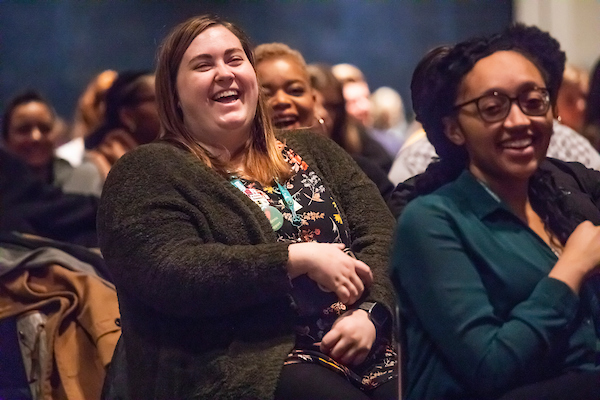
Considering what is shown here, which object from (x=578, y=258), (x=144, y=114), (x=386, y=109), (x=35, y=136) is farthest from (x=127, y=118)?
(x=386, y=109)

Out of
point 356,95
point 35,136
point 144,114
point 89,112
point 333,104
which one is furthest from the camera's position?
point 356,95

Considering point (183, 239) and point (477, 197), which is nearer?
point (477, 197)

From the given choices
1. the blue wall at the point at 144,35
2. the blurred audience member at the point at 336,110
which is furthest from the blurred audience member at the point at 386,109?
the blurred audience member at the point at 336,110

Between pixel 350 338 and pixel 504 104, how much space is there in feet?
1.96

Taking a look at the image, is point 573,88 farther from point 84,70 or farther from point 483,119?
point 84,70

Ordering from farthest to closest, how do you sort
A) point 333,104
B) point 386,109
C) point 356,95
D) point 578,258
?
point 386,109 → point 356,95 → point 333,104 → point 578,258

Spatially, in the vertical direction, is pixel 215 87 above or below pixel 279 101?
above

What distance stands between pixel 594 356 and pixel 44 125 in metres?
3.17

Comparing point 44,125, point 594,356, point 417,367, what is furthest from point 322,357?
point 44,125

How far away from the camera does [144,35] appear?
3.97 metres

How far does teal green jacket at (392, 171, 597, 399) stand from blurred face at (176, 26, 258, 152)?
625 mm

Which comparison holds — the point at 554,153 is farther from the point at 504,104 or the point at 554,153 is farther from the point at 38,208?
the point at 38,208

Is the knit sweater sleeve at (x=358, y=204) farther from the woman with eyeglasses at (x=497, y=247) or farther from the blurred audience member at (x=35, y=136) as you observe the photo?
the blurred audience member at (x=35, y=136)

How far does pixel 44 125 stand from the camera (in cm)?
360
